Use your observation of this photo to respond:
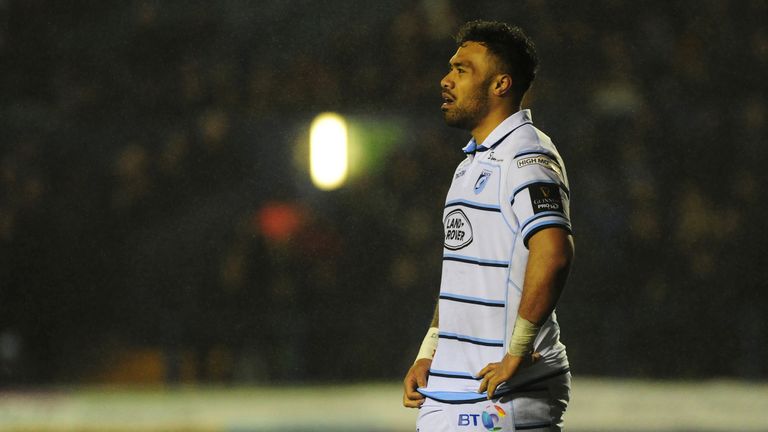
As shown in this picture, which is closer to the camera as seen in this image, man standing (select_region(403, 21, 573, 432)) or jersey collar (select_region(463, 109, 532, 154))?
man standing (select_region(403, 21, 573, 432))

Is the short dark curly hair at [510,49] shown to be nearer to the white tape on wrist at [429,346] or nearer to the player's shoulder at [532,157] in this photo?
the player's shoulder at [532,157]

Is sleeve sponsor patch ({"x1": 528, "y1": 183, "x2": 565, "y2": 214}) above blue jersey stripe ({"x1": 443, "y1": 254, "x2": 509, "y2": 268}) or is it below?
above

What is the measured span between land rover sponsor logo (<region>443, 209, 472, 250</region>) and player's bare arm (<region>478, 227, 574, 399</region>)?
0.24 m

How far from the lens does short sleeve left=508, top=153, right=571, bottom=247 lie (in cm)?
311

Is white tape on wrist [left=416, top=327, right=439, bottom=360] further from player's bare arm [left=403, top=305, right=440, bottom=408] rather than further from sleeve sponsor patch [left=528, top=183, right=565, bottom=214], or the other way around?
sleeve sponsor patch [left=528, top=183, right=565, bottom=214]

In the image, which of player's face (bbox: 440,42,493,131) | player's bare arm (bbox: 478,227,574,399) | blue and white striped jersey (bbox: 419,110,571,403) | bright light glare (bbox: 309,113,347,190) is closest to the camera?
player's bare arm (bbox: 478,227,574,399)

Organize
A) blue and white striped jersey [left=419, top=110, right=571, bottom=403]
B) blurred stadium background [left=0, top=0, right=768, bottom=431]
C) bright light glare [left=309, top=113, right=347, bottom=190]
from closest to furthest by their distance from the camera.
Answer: blue and white striped jersey [left=419, top=110, right=571, bottom=403] → blurred stadium background [left=0, top=0, right=768, bottom=431] → bright light glare [left=309, top=113, right=347, bottom=190]

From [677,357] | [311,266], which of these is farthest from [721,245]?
[311,266]

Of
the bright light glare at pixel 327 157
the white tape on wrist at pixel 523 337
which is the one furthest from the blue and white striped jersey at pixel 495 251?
the bright light glare at pixel 327 157

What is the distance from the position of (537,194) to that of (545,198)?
24mm

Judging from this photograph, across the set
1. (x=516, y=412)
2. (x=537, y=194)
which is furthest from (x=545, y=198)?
(x=516, y=412)

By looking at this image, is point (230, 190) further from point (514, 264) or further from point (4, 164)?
point (514, 264)

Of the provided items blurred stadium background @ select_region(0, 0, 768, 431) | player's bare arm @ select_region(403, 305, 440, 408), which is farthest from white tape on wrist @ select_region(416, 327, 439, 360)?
blurred stadium background @ select_region(0, 0, 768, 431)

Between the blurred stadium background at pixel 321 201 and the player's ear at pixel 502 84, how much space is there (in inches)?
293
